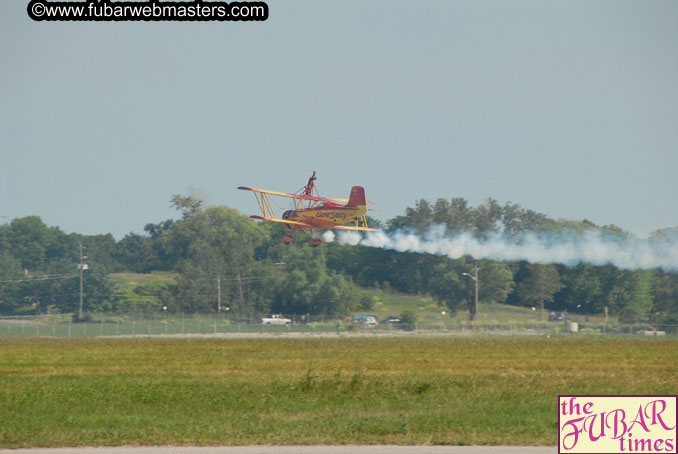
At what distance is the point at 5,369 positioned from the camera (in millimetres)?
46344

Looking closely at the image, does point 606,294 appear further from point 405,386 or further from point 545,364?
A: point 405,386

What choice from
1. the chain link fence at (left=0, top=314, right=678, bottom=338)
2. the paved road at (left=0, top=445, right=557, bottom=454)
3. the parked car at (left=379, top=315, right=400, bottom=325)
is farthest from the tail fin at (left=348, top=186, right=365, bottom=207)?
the paved road at (left=0, top=445, right=557, bottom=454)

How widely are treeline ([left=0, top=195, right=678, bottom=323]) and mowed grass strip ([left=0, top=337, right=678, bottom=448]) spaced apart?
2608 inches

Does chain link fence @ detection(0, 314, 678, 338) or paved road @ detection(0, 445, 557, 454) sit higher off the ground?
paved road @ detection(0, 445, 557, 454)

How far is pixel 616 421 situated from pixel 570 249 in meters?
70.4

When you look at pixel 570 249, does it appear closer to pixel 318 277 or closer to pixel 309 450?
pixel 318 277

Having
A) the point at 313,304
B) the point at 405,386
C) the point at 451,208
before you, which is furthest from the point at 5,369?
the point at 451,208

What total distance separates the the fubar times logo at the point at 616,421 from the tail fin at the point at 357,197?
6252 centimetres

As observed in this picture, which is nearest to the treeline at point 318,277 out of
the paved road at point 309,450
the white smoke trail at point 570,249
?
the white smoke trail at point 570,249

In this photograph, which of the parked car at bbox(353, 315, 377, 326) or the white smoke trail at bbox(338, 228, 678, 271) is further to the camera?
the parked car at bbox(353, 315, 377, 326)

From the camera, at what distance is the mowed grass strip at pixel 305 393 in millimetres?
22156

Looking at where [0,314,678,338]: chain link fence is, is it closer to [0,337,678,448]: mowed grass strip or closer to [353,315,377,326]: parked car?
[353,315,377,326]: parked car

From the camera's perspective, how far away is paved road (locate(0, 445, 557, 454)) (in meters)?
19.3

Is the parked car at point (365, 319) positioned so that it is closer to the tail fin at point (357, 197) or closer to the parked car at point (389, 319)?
the parked car at point (389, 319)
